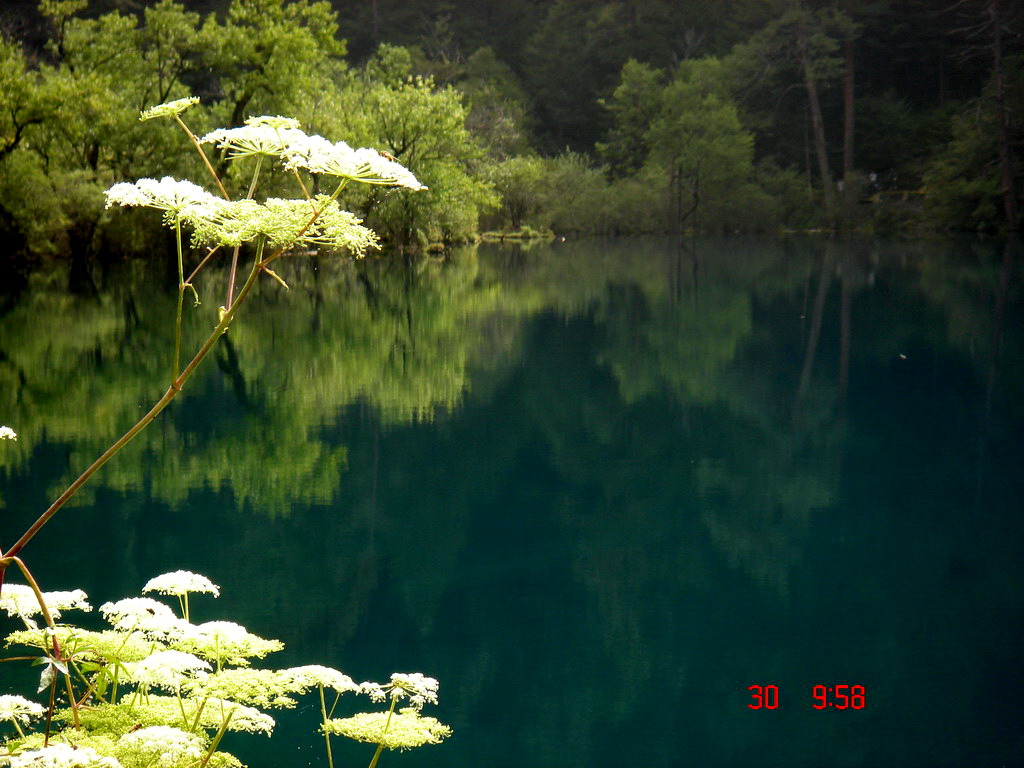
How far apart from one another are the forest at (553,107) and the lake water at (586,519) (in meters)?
15.4

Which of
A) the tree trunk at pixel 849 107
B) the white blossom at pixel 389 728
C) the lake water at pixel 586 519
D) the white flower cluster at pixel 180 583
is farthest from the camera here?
the tree trunk at pixel 849 107

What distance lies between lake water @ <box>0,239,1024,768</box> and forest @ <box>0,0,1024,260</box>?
15380mm

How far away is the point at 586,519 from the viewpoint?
7.89 m

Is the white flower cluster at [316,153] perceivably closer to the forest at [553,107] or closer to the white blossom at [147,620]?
the white blossom at [147,620]

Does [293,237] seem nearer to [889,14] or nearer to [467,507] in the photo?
[467,507]

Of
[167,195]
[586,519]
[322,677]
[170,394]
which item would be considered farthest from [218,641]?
[586,519]

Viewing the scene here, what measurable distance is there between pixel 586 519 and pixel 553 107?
223 feet

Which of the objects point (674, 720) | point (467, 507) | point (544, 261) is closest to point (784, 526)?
point (467, 507)

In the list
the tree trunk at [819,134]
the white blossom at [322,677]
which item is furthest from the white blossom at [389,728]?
the tree trunk at [819,134]

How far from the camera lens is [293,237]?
3299 mm

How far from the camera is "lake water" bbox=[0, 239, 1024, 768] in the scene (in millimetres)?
4973

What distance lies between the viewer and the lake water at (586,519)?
4.97 metres
